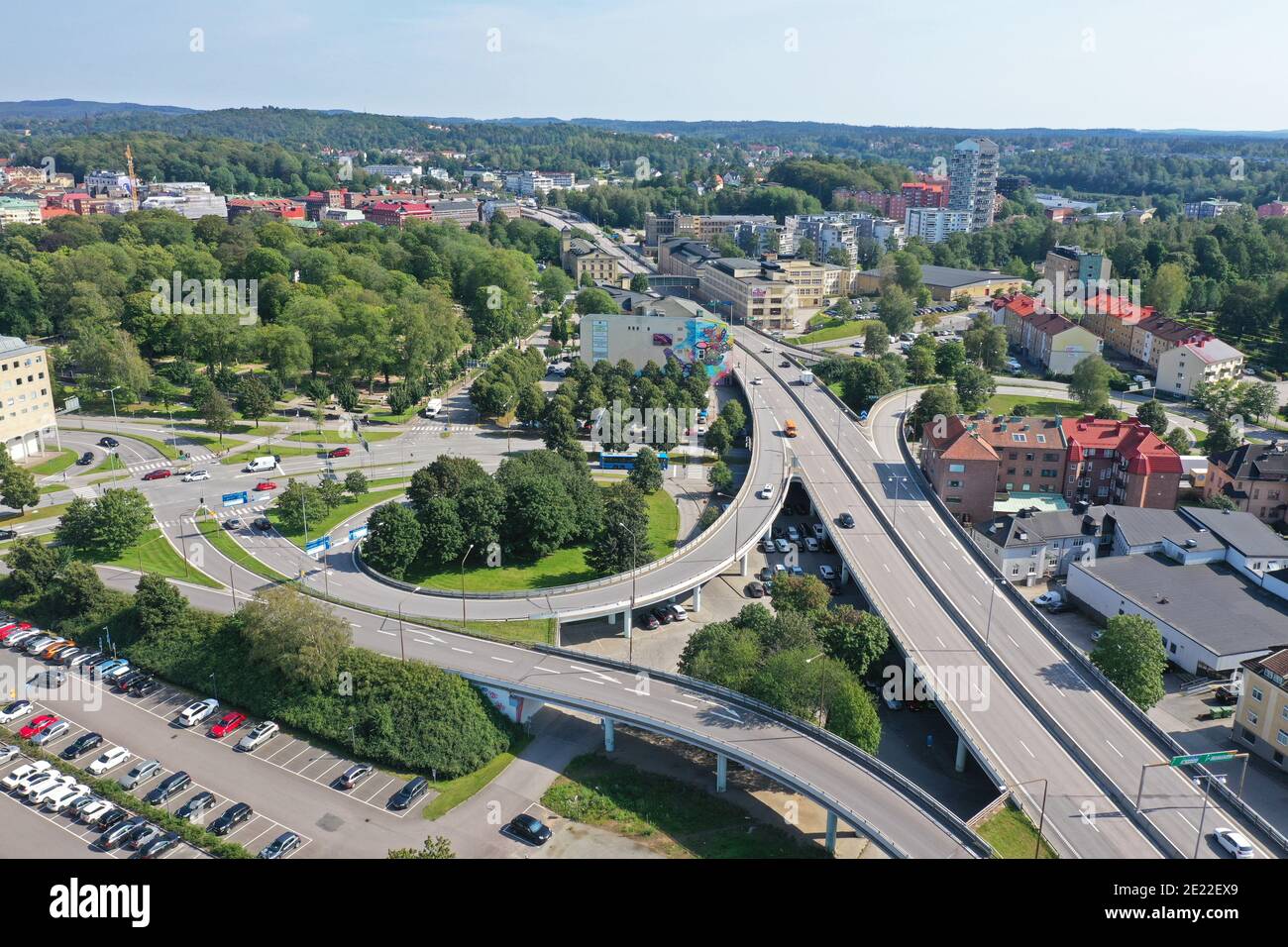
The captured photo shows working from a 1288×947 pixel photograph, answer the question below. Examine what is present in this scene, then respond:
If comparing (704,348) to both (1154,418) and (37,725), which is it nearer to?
(1154,418)

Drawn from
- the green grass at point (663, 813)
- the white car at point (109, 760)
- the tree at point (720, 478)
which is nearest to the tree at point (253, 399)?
the tree at point (720, 478)

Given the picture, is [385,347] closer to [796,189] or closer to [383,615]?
[383,615]

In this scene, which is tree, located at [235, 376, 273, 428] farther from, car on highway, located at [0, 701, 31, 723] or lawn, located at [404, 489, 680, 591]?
car on highway, located at [0, 701, 31, 723]

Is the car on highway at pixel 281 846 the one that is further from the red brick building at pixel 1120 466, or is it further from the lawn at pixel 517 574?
the red brick building at pixel 1120 466

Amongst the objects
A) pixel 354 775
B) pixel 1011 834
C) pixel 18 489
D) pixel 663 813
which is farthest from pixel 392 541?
pixel 1011 834

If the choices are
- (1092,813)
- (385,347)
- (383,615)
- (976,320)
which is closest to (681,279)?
(976,320)

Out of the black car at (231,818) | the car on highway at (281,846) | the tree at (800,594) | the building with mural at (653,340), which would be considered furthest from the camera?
the building with mural at (653,340)
